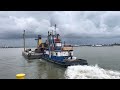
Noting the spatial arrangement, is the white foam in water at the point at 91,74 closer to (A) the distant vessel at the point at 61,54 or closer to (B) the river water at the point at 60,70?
(B) the river water at the point at 60,70

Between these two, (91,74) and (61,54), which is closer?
(91,74)

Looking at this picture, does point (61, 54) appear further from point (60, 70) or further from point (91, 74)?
point (91, 74)

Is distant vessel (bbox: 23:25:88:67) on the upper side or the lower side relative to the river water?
upper

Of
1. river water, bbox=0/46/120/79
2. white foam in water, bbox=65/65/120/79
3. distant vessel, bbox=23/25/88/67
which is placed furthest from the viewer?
distant vessel, bbox=23/25/88/67

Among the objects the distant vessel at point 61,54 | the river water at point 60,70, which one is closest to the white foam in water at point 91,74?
the river water at point 60,70

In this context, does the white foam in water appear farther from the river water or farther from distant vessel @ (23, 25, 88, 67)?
distant vessel @ (23, 25, 88, 67)

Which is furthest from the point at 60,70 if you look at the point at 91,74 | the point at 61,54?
the point at 91,74

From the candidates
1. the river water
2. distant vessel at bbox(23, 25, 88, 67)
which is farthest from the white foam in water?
distant vessel at bbox(23, 25, 88, 67)

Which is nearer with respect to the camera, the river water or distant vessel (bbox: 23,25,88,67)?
the river water
